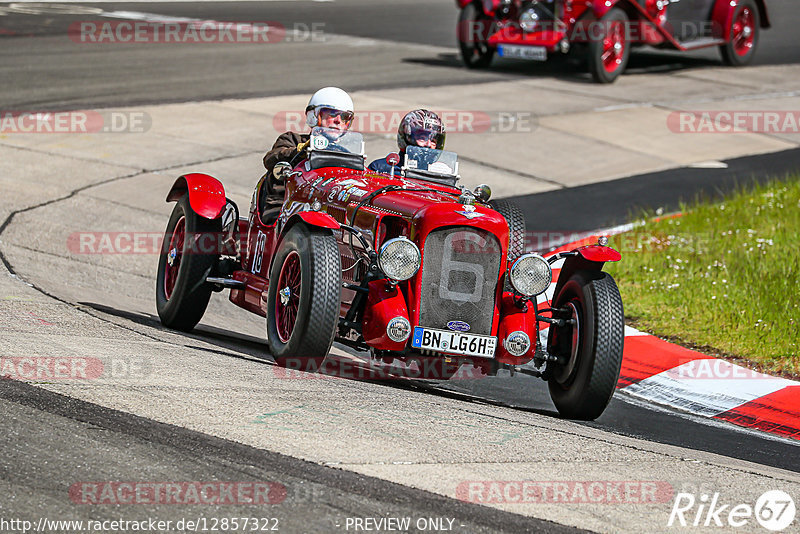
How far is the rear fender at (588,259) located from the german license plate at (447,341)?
0.80 meters

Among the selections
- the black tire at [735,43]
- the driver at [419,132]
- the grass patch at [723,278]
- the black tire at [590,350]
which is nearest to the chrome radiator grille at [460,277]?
the black tire at [590,350]

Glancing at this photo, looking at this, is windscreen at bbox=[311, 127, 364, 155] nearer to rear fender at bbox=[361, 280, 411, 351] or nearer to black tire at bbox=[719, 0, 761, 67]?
rear fender at bbox=[361, 280, 411, 351]

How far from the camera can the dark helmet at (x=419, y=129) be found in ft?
25.7

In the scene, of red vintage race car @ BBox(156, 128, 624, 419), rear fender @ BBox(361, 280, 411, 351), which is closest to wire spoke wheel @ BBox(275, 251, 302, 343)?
red vintage race car @ BBox(156, 128, 624, 419)

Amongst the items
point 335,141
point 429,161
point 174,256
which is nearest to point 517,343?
point 429,161

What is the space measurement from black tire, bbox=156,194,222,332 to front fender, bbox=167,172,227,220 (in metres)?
0.06

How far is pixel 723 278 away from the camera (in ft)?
32.5

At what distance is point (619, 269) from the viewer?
1046 cm

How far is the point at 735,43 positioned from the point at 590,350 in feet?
56.3

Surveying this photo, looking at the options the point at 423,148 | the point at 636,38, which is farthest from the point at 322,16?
the point at 423,148

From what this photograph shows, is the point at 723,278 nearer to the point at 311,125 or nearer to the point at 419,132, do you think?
the point at 419,132

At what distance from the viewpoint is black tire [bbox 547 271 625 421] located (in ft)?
20.9

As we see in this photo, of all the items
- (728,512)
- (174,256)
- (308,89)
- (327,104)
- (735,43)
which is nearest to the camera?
(728,512)

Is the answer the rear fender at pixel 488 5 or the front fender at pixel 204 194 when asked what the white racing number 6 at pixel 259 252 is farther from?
the rear fender at pixel 488 5
